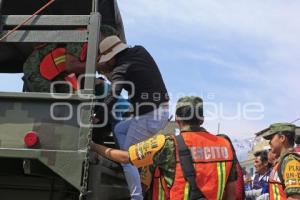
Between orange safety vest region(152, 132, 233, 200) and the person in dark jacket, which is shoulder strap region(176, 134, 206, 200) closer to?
orange safety vest region(152, 132, 233, 200)

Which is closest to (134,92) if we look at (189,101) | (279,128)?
(189,101)

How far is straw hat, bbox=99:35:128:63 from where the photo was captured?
3578 mm

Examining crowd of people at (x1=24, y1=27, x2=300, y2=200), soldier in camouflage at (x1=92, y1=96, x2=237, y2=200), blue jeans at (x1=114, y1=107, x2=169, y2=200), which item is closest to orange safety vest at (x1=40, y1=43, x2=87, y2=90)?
crowd of people at (x1=24, y1=27, x2=300, y2=200)

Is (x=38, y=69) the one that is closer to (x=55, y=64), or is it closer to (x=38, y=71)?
(x=38, y=71)

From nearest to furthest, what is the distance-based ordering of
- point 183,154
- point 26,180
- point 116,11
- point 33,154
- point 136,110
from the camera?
point 33,154
point 183,154
point 26,180
point 136,110
point 116,11

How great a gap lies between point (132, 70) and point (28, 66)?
92 centimetres

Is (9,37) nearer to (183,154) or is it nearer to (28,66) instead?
(28,66)

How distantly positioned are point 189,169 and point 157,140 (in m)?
0.29

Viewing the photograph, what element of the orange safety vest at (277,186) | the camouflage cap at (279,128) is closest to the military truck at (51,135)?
the orange safety vest at (277,186)

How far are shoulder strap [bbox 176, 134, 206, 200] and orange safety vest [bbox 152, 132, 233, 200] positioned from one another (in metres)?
0.03

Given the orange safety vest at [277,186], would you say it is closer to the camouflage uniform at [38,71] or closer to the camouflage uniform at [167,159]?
the camouflage uniform at [167,159]

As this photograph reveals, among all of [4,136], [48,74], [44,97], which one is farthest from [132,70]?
[4,136]

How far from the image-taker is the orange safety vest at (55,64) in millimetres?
3670

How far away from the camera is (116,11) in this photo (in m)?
4.25
